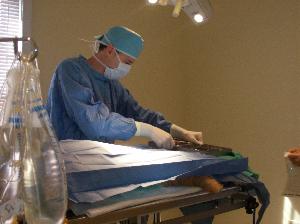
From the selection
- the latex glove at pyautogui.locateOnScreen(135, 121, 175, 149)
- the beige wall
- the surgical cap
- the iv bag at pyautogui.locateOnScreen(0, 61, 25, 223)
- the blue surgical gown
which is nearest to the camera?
the iv bag at pyautogui.locateOnScreen(0, 61, 25, 223)

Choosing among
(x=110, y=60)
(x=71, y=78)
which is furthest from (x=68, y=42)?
(x=71, y=78)

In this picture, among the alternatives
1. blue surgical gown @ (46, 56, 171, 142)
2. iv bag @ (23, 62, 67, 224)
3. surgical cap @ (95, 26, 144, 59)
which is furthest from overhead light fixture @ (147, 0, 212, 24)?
iv bag @ (23, 62, 67, 224)

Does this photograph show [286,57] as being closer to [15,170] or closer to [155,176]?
[155,176]

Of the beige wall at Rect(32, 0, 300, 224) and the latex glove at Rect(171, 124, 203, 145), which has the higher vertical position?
the beige wall at Rect(32, 0, 300, 224)

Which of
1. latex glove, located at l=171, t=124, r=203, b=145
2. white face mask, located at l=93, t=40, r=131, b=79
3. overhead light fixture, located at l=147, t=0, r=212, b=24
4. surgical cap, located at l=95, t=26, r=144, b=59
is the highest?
overhead light fixture, located at l=147, t=0, r=212, b=24

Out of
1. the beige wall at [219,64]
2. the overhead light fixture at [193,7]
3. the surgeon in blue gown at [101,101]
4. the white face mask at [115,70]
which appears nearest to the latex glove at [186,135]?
the surgeon in blue gown at [101,101]

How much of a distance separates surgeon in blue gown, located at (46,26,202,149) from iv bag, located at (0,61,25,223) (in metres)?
0.63

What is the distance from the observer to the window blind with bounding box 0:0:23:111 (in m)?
2.31

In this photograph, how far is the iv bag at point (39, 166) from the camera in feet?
3.03

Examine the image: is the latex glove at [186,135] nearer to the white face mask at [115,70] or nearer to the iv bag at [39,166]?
the white face mask at [115,70]

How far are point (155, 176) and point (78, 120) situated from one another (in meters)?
0.45

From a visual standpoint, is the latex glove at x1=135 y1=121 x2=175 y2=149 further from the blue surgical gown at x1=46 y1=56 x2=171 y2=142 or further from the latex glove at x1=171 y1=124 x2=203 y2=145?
the latex glove at x1=171 y1=124 x2=203 y2=145

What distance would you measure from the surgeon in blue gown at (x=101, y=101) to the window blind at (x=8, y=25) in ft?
2.29

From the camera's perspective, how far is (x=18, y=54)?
0.95 meters
